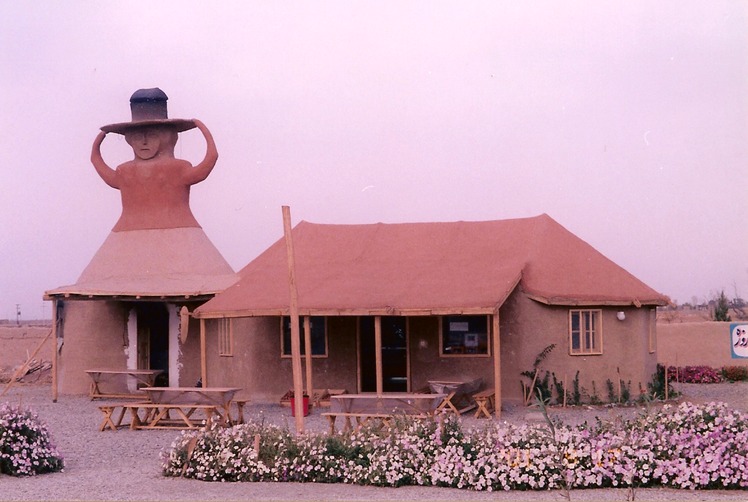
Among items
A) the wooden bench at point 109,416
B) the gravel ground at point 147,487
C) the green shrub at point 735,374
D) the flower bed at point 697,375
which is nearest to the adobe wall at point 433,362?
the gravel ground at point 147,487

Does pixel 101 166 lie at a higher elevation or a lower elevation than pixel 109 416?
higher

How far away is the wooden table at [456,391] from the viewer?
17156 mm

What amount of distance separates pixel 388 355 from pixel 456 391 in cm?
358

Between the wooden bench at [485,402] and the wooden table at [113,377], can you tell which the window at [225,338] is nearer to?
the wooden table at [113,377]

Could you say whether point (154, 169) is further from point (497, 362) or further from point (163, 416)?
point (497, 362)

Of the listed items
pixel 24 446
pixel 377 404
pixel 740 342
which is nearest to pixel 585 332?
pixel 377 404

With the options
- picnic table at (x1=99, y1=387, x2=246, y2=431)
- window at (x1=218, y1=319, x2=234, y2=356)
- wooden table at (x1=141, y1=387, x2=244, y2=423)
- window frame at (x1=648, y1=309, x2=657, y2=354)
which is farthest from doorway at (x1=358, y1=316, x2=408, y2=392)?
wooden table at (x1=141, y1=387, x2=244, y2=423)

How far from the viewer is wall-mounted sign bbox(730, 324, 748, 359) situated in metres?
9.74

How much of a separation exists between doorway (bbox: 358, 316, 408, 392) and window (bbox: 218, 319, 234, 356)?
2.84 meters

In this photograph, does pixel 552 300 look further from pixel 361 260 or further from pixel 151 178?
pixel 151 178

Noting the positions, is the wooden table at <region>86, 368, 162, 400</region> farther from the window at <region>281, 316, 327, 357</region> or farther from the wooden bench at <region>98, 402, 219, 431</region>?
the wooden bench at <region>98, 402, 219, 431</region>

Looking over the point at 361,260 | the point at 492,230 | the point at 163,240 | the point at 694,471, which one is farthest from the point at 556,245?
the point at 694,471

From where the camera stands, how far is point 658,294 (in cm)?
2056

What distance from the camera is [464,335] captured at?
2034 cm
